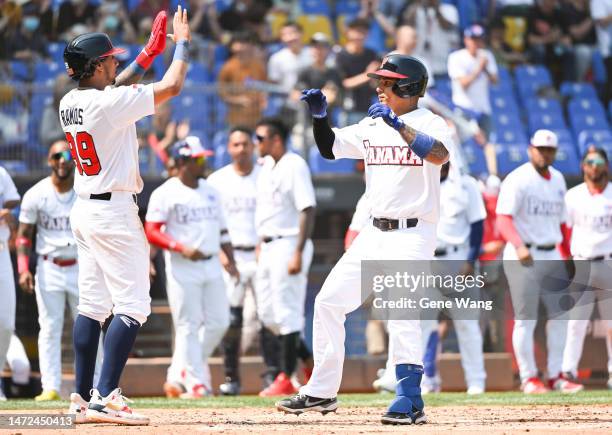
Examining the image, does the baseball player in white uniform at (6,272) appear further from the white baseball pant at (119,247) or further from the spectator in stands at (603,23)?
the spectator in stands at (603,23)

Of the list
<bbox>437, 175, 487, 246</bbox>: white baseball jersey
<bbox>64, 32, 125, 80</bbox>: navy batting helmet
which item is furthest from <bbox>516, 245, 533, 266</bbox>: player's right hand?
<bbox>64, 32, 125, 80</bbox>: navy batting helmet

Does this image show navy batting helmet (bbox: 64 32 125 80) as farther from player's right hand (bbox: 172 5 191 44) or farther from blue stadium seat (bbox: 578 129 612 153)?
blue stadium seat (bbox: 578 129 612 153)

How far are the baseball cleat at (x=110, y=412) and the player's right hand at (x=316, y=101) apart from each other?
77.7 inches

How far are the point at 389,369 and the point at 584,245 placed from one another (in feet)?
7.40

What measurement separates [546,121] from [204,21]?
4859mm

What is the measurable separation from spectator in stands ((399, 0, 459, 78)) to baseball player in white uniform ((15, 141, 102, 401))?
7255 millimetres

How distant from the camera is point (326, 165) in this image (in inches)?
579

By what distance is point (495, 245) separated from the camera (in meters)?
13.3

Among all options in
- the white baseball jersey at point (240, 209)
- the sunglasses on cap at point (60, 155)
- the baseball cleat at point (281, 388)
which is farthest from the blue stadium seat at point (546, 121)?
the sunglasses on cap at point (60, 155)

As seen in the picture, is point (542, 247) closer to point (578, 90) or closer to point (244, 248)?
point (244, 248)

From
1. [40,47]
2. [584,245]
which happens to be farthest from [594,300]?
[40,47]

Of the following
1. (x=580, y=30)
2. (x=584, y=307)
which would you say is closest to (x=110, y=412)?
(x=584, y=307)

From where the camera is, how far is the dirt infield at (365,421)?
265 inches

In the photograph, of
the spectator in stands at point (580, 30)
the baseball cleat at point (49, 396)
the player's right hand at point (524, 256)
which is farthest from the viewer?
the spectator in stands at point (580, 30)
